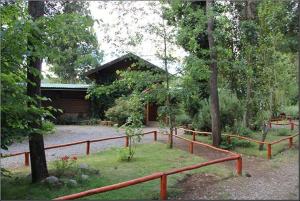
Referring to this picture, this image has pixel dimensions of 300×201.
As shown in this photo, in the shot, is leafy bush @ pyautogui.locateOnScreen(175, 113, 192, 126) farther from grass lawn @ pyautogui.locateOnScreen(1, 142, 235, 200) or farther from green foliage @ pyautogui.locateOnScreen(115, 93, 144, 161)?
green foliage @ pyautogui.locateOnScreen(115, 93, 144, 161)

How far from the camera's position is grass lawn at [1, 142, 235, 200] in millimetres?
9023

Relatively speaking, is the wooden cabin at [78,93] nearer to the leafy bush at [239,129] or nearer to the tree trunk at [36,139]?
the leafy bush at [239,129]

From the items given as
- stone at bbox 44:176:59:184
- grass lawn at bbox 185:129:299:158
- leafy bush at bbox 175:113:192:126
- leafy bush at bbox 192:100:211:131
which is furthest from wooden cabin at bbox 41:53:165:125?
stone at bbox 44:176:59:184

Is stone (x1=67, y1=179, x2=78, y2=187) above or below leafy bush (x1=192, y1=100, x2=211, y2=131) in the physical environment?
below

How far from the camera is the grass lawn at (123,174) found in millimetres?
9023

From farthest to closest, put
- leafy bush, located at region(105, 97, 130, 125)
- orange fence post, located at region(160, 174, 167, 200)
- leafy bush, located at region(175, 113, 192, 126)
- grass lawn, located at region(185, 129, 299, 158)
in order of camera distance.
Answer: leafy bush, located at region(105, 97, 130, 125) → leafy bush, located at region(175, 113, 192, 126) → grass lawn, located at region(185, 129, 299, 158) → orange fence post, located at region(160, 174, 167, 200)

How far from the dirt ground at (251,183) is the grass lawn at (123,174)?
0.39 meters

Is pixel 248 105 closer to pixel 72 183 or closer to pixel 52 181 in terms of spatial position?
pixel 72 183

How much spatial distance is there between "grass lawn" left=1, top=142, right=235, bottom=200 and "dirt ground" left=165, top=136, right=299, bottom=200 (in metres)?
0.39

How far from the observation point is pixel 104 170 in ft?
38.6

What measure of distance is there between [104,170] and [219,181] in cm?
353

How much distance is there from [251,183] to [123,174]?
352cm

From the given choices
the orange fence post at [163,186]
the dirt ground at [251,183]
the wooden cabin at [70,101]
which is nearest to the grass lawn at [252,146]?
the dirt ground at [251,183]

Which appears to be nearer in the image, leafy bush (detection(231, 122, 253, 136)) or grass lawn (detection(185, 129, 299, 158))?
grass lawn (detection(185, 129, 299, 158))
